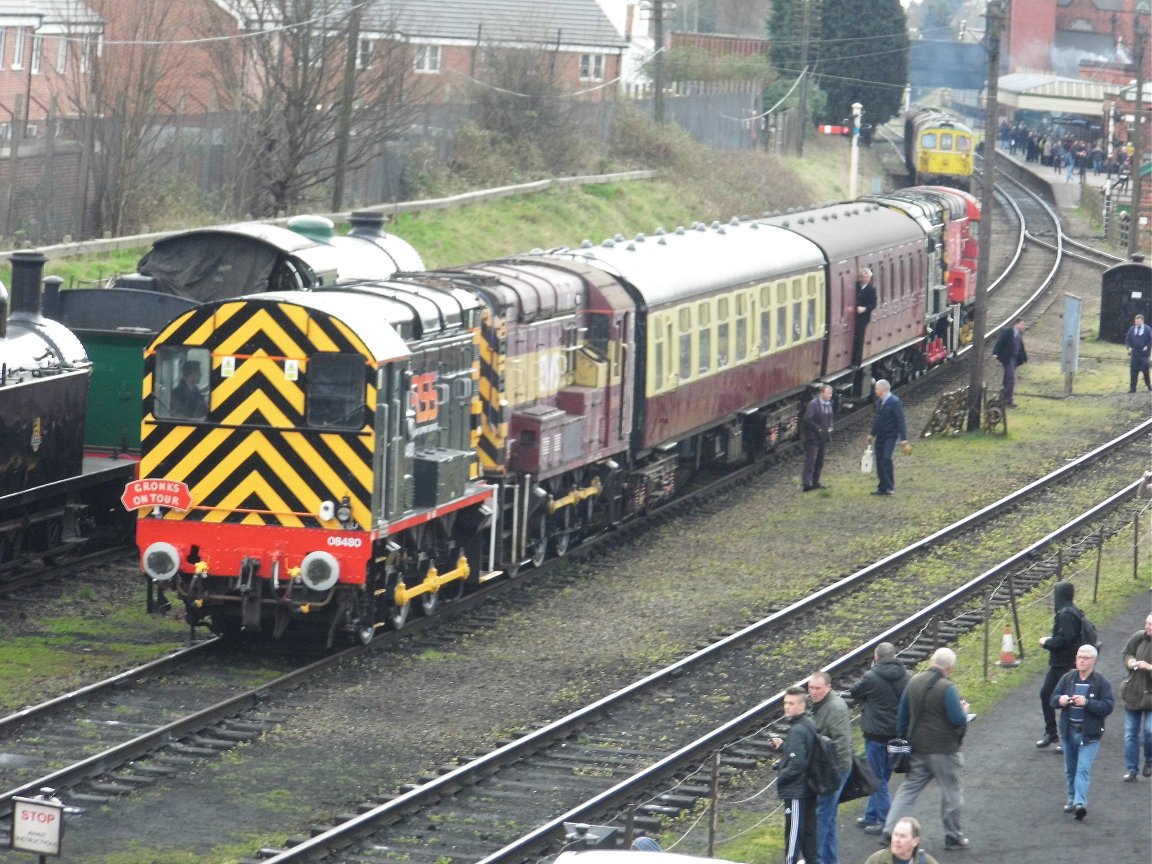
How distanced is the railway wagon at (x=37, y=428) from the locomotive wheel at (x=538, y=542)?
14.8 ft

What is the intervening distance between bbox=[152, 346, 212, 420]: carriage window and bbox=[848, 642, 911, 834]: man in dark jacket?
640cm

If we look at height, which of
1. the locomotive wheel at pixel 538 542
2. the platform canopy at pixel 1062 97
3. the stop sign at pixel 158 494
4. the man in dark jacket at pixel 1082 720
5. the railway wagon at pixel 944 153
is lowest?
the locomotive wheel at pixel 538 542

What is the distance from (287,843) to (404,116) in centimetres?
3607

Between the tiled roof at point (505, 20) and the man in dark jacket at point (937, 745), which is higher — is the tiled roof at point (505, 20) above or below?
above

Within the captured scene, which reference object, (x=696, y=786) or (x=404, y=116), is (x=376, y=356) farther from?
(x=404, y=116)

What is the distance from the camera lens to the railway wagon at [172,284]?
71.5 ft

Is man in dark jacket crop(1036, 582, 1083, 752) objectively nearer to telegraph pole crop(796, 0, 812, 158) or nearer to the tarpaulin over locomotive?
the tarpaulin over locomotive

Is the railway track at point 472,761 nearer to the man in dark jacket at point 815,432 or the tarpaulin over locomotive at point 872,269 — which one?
the man in dark jacket at point 815,432

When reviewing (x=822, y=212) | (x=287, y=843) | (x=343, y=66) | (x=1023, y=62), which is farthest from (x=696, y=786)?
(x=1023, y=62)

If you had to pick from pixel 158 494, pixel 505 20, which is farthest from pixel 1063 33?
pixel 158 494

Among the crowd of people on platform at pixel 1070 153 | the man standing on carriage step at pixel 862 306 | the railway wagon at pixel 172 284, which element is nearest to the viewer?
the railway wagon at pixel 172 284

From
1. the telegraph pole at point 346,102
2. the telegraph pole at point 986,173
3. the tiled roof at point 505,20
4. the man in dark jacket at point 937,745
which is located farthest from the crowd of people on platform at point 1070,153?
the man in dark jacket at point 937,745

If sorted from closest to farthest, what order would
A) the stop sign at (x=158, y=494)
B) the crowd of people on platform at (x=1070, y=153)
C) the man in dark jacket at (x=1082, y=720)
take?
the man in dark jacket at (x=1082, y=720) < the stop sign at (x=158, y=494) < the crowd of people on platform at (x=1070, y=153)

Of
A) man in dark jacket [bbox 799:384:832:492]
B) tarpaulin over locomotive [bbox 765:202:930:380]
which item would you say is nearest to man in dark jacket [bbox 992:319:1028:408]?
tarpaulin over locomotive [bbox 765:202:930:380]
